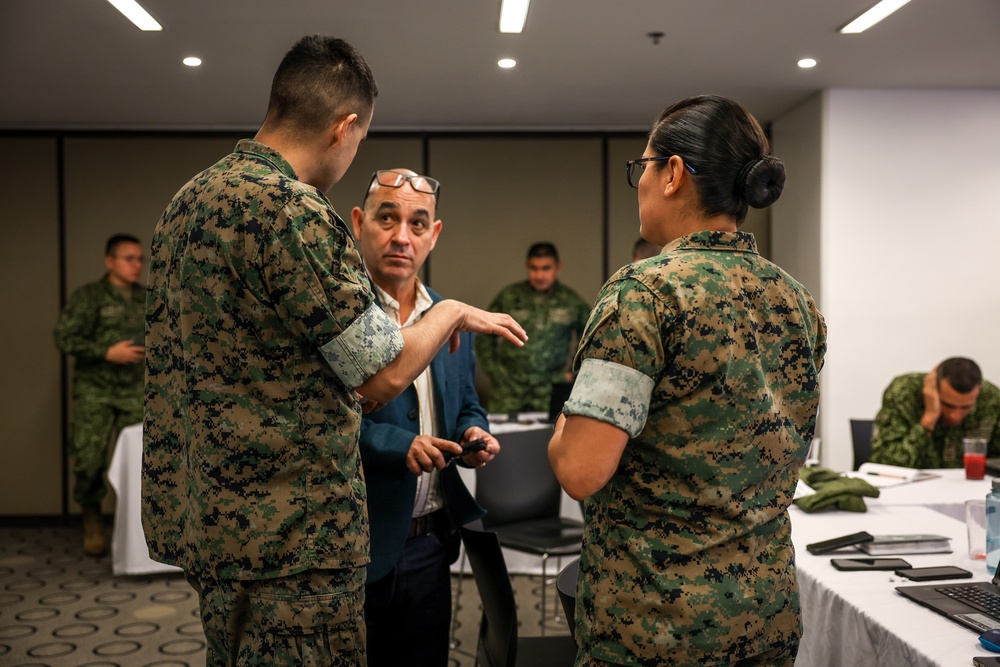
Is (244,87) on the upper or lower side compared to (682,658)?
upper

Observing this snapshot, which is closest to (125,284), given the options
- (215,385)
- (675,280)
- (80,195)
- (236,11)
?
(80,195)

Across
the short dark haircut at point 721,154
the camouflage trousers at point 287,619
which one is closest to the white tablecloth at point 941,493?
the short dark haircut at point 721,154

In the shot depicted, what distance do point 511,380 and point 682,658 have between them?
5.02 metres

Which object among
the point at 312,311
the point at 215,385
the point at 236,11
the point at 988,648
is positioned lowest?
the point at 988,648

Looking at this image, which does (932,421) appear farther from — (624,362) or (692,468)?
(624,362)

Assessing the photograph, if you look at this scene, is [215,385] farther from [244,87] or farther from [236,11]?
[244,87]

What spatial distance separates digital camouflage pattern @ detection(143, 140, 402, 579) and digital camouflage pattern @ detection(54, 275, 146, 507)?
4690 millimetres

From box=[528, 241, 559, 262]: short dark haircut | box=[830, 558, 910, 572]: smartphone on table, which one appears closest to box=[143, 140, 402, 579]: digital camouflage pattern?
box=[830, 558, 910, 572]: smartphone on table

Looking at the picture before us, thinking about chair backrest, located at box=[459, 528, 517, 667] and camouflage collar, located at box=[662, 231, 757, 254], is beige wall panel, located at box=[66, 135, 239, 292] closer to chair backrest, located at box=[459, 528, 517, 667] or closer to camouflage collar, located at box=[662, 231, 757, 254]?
chair backrest, located at box=[459, 528, 517, 667]

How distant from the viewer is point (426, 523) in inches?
79.0

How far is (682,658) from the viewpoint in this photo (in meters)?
1.24

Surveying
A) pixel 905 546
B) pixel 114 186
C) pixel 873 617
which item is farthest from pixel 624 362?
pixel 114 186

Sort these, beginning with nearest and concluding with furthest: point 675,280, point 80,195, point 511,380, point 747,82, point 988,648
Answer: point 675,280 → point 988,648 → point 747,82 → point 511,380 → point 80,195

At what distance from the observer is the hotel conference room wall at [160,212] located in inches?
260
